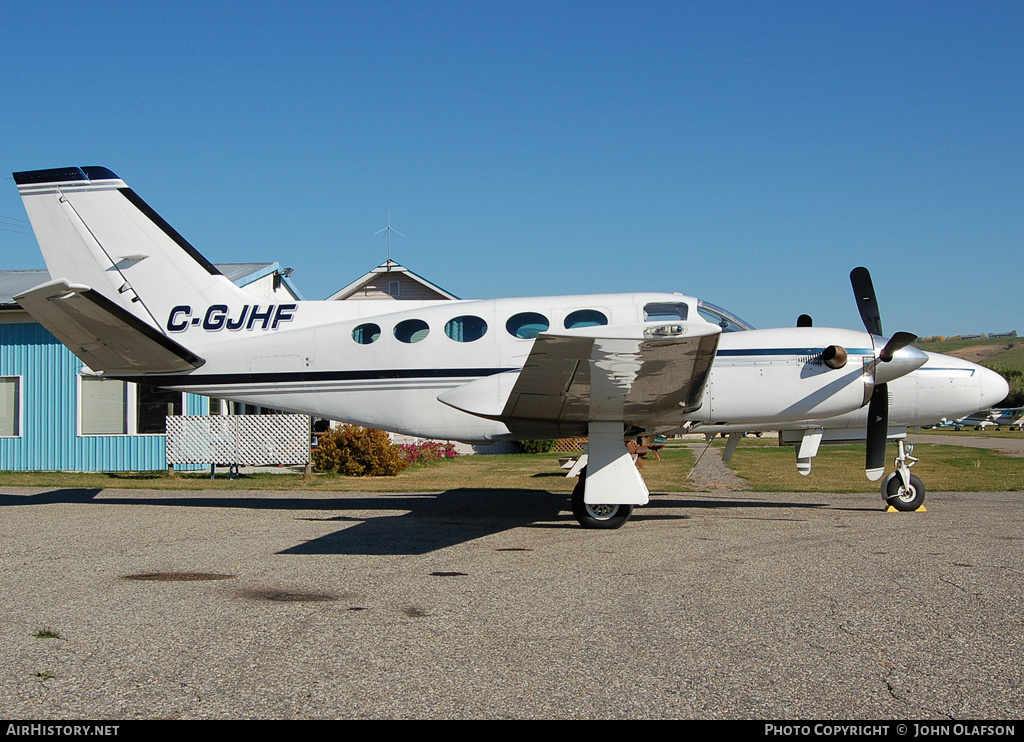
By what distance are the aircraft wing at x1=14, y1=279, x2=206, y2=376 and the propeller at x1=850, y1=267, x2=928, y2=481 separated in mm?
9665

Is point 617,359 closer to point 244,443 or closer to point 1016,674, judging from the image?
point 1016,674

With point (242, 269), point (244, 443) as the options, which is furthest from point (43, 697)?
point (242, 269)

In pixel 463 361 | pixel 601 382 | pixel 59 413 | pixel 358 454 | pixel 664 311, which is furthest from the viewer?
pixel 59 413

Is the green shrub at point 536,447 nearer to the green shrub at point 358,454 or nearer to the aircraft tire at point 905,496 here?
the green shrub at point 358,454

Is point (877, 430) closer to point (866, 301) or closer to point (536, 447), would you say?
point (866, 301)

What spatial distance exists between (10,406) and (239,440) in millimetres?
7616

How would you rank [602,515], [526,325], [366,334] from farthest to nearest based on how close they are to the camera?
[366,334]
[526,325]
[602,515]

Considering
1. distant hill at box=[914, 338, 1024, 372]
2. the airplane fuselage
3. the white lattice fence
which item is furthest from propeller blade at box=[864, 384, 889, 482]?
distant hill at box=[914, 338, 1024, 372]

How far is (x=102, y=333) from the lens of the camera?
1104cm

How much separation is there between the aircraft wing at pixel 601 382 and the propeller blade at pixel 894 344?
267 cm

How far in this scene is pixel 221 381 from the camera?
11914 millimetres

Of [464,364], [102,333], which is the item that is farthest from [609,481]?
[102,333]

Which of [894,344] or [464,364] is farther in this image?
[464,364]

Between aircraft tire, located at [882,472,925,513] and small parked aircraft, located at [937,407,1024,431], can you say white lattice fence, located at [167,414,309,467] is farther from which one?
small parked aircraft, located at [937,407,1024,431]
